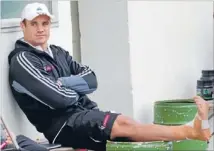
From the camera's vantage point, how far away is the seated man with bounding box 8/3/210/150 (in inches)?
107

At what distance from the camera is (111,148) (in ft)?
9.20

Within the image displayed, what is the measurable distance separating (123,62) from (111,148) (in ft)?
4.23

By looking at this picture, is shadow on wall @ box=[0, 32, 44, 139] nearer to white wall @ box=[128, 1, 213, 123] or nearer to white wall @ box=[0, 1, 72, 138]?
white wall @ box=[0, 1, 72, 138]

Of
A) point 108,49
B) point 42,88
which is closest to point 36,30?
point 42,88

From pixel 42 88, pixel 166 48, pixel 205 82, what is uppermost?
pixel 166 48

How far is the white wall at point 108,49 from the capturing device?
399cm

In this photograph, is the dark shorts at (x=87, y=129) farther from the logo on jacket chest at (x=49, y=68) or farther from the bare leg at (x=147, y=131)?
the logo on jacket chest at (x=49, y=68)

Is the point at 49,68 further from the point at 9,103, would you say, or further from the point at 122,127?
the point at 122,127

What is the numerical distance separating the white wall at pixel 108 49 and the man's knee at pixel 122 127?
1213mm

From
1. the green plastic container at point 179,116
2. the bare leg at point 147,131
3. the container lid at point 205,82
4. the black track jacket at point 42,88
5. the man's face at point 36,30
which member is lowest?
the green plastic container at point 179,116

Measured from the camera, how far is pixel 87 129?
2.81m

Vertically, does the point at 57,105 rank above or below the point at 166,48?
below

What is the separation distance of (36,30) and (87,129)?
0.54m

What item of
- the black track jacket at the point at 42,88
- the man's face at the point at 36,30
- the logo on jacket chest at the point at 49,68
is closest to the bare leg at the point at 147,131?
the black track jacket at the point at 42,88
